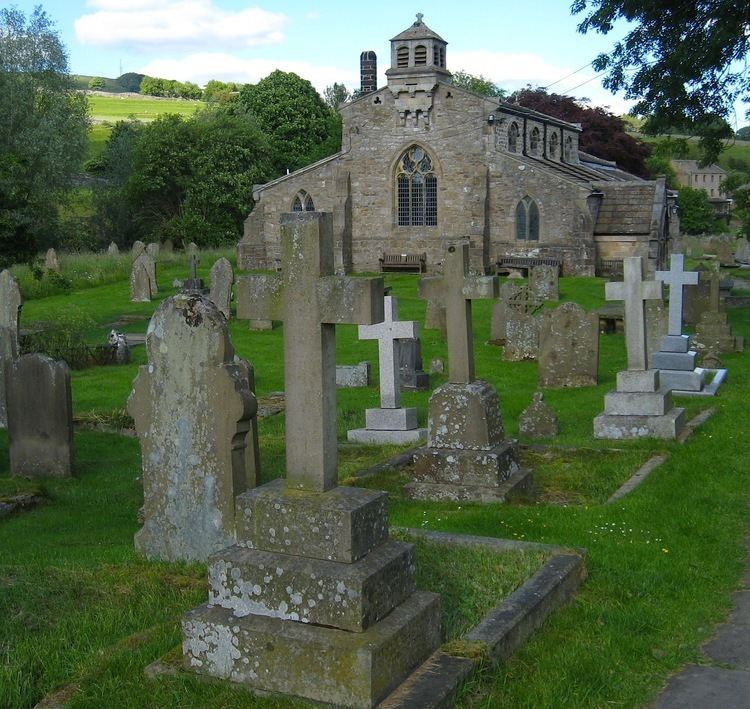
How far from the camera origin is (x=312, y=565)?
16.4 feet

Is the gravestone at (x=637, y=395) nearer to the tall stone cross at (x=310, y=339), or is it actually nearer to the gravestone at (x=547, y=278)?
A: the tall stone cross at (x=310, y=339)

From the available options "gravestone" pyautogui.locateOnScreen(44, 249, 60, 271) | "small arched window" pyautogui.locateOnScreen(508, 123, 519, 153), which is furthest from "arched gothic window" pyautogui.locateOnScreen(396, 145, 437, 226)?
"gravestone" pyautogui.locateOnScreen(44, 249, 60, 271)

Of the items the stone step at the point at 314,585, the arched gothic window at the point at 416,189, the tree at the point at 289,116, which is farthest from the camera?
the tree at the point at 289,116

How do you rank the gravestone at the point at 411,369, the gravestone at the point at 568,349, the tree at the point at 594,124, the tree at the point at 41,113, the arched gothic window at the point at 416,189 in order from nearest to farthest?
the gravestone at the point at 568,349
the gravestone at the point at 411,369
the tree at the point at 41,113
the arched gothic window at the point at 416,189
the tree at the point at 594,124

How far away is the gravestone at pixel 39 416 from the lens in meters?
11.3

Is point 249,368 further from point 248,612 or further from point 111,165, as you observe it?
point 111,165

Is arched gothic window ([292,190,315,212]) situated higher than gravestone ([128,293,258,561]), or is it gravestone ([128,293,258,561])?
arched gothic window ([292,190,315,212])

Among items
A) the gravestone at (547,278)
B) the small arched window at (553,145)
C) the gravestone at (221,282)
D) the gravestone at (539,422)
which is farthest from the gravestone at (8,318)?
the small arched window at (553,145)

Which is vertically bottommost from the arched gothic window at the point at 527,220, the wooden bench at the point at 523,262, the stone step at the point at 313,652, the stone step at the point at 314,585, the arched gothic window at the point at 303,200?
the stone step at the point at 313,652

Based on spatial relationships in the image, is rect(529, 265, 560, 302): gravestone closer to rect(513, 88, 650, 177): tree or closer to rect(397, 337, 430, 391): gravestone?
rect(397, 337, 430, 391): gravestone

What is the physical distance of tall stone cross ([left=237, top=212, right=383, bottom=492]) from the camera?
5.16 m

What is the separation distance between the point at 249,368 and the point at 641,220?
30.4 metres

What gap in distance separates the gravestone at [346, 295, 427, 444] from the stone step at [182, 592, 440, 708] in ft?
24.9

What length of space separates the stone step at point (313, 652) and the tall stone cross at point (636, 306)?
25.6 feet
